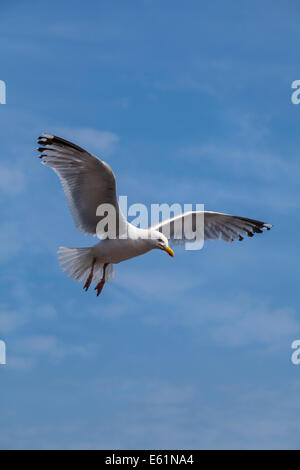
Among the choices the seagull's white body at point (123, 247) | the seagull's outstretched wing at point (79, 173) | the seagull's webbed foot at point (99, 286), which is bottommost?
the seagull's webbed foot at point (99, 286)

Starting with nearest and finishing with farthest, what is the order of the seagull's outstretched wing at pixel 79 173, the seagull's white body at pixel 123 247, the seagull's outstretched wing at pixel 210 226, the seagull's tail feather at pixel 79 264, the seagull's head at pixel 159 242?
the seagull's outstretched wing at pixel 79 173, the seagull's white body at pixel 123 247, the seagull's head at pixel 159 242, the seagull's tail feather at pixel 79 264, the seagull's outstretched wing at pixel 210 226

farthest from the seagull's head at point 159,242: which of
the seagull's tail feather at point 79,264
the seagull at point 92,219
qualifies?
the seagull's tail feather at point 79,264

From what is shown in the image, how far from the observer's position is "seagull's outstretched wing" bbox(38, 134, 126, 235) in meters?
12.4

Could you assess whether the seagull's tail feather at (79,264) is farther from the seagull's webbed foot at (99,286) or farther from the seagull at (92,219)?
the seagull's webbed foot at (99,286)

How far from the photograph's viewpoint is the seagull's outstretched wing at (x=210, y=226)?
1455 centimetres

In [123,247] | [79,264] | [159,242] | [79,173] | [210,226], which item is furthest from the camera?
[210,226]

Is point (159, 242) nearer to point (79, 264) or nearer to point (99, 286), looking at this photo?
point (99, 286)

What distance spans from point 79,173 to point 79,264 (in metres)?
2.05

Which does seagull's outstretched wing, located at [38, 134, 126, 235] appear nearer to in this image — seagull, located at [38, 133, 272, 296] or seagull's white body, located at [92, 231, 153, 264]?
seagull, located at [38, 133, 272, 296]

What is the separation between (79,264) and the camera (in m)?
13.8

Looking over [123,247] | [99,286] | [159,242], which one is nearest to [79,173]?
[123,247]

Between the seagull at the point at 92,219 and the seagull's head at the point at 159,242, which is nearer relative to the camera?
the seagull at the point at 92,219
